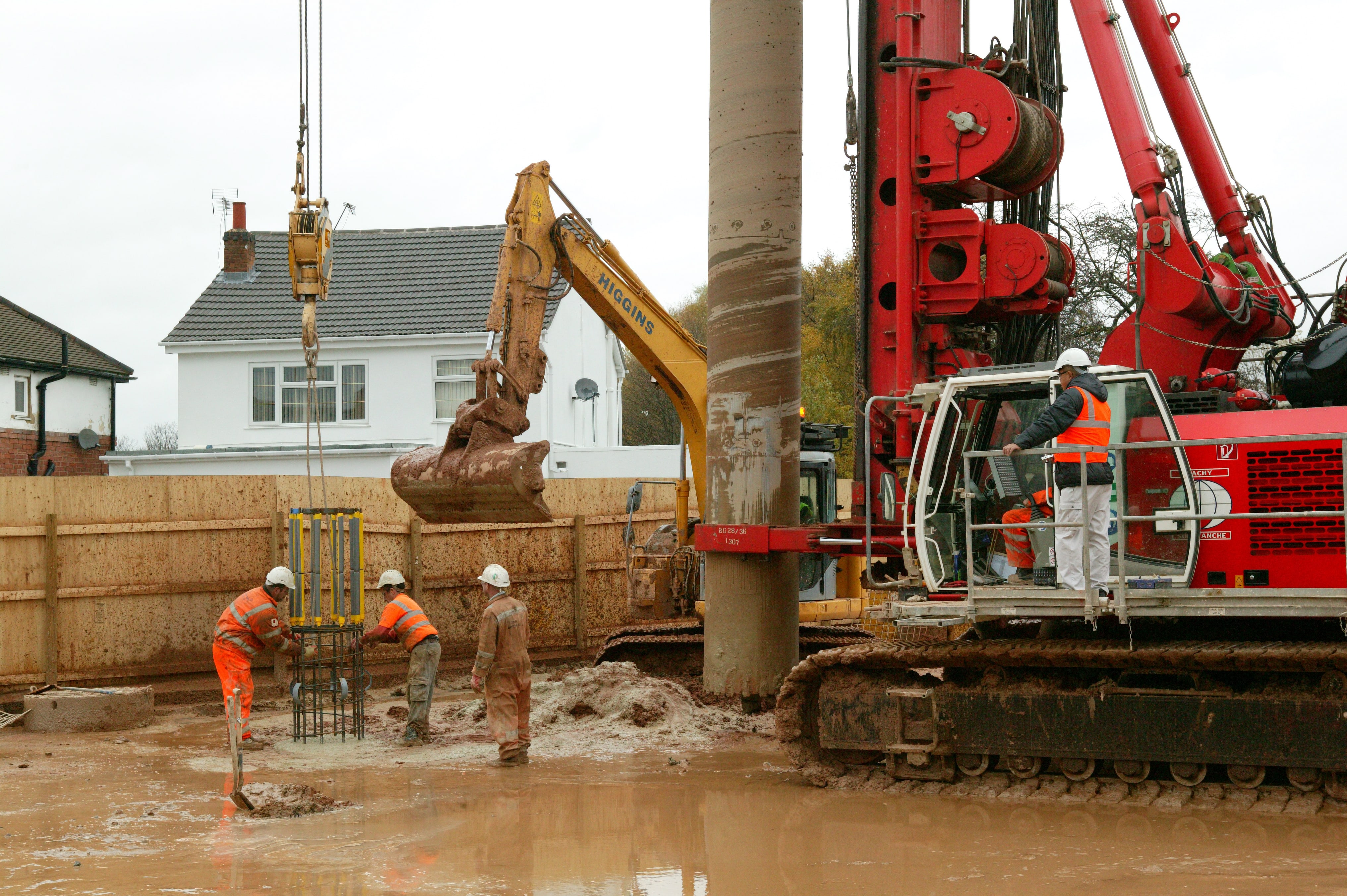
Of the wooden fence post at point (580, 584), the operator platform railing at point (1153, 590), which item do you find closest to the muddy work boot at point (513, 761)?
the operator platform railing at point (1153, 590)

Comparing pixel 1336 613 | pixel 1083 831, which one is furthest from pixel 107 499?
pixel 1336 613

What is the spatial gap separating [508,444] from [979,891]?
19.9 ft

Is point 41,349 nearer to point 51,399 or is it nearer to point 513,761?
point 51,399

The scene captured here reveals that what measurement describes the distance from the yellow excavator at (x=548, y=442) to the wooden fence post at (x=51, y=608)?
434 centimetres

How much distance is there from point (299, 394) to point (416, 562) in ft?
37.1

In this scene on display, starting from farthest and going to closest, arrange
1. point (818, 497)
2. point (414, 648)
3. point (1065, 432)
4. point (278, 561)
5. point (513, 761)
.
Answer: point (278, 561) < point (818, 497) < point (414, 648) < point (513, 761) < point (1065, 432)

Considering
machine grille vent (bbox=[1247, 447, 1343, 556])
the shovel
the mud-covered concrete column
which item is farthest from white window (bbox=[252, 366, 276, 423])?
machine grille vent (bbox=[1247, 447, 1343, 556])

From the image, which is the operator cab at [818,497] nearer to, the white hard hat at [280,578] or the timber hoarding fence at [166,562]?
the timber hoarding fence at [166,562]

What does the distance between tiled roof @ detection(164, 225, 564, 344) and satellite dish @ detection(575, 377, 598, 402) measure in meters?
2.15

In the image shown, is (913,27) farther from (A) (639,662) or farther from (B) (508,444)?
(A) (639,662)

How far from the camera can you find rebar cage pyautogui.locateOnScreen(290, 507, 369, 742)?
38.8 ft

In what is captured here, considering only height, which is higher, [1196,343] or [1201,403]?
[1196,343]

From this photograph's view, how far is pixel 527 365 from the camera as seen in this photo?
12055 millimetres

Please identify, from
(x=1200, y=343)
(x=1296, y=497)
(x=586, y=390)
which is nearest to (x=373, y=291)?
(x=586, y=390)
